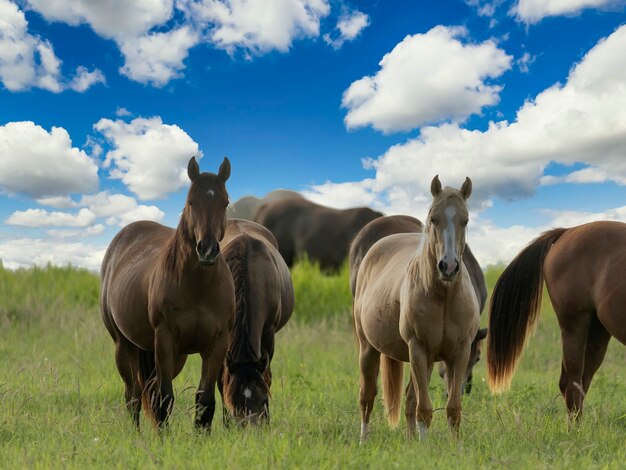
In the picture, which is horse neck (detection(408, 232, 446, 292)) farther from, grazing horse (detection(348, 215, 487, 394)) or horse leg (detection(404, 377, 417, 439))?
grazing horse (detection(348, 215, 487, 394))

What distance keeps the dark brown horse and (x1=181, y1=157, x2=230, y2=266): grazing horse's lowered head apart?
381 inches

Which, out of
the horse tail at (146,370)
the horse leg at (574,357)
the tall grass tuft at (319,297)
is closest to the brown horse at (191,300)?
the horse tail at (146,370)

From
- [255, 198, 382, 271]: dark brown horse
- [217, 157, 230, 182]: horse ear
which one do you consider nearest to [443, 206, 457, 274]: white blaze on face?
[217, 157, 230, 182]: horse ear

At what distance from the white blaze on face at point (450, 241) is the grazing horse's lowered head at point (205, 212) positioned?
1.53 meters

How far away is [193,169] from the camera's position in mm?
4898

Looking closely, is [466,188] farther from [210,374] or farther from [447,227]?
[210,374]

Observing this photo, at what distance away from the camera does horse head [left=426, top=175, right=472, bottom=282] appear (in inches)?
166

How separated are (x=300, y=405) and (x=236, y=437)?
9.10ft

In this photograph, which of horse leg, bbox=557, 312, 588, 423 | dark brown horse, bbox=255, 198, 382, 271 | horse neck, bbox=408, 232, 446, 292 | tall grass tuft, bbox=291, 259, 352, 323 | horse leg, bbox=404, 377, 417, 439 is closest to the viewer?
horse neck, bbox=408, 232, 446, 292

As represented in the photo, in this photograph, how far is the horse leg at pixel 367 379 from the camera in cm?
570

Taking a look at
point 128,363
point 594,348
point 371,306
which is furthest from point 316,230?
point 371,306

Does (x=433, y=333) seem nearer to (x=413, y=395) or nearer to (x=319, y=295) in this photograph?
(x=413, y=395)

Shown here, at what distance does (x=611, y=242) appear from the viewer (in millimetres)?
5918

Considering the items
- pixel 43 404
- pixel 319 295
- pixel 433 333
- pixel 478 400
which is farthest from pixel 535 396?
pixel 319 295
